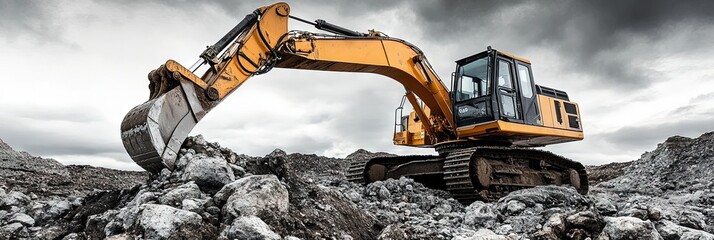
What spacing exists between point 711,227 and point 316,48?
4.85m

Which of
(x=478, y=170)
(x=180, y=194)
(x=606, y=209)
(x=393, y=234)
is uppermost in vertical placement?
(x=478, y=170)

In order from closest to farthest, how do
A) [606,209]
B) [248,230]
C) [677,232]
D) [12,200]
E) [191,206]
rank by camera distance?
[248,230]
[191,206]
[677,232]
[12,200]
[606,209]

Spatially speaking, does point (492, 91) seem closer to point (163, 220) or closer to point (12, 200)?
point (163, 220)

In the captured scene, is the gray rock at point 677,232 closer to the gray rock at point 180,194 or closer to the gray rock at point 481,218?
the gray rock at point 481,218

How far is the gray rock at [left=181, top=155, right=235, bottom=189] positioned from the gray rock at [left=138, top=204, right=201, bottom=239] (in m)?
0.77

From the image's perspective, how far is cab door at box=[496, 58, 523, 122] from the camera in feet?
26.5

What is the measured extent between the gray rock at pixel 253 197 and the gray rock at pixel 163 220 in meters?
0.28

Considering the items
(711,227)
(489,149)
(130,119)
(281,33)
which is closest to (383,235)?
(130,119)

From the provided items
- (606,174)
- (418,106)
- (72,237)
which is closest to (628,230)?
(72,237)

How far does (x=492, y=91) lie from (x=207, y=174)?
15.8ft

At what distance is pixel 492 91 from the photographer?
798 cm

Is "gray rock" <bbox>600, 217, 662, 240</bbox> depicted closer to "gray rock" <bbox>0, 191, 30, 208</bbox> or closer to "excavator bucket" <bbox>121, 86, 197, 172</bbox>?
"excavator bucket" <bbox>121, 86, 197, 172</bbox>

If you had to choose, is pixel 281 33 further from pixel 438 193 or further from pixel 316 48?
pixel 438 193

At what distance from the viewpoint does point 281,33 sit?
6.55 meters
